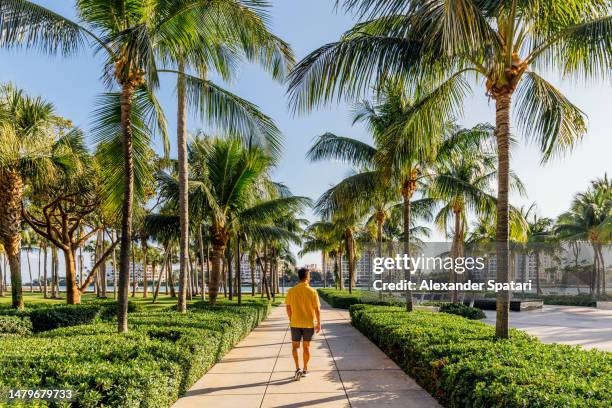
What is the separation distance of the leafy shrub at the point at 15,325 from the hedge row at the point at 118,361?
12.3 ft

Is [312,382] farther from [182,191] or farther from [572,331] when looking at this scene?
[572,331]

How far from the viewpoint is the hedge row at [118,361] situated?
387cm

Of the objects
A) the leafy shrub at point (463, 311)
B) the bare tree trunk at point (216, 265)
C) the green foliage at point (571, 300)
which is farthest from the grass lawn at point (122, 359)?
the green foliage at point (571, 300)

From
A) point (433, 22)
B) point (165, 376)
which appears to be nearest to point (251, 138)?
point (433, 22)

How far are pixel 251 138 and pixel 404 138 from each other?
9.53ft

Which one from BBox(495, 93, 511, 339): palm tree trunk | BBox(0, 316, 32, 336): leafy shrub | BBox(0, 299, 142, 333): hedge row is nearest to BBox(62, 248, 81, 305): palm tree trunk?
BBox(0, 299, 142, 333): hedge row

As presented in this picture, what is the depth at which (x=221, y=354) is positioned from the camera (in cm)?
839

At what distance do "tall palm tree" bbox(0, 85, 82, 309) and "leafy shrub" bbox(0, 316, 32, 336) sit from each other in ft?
6.73

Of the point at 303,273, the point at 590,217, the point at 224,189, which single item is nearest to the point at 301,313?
the point at 303,273

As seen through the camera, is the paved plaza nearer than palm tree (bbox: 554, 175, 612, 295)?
Yes

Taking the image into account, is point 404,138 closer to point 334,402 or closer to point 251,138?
point 251,138

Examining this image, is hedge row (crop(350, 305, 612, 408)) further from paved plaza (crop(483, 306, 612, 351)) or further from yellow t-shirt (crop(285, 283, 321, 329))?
paved plaza (crop(483, 306, 612, 351))

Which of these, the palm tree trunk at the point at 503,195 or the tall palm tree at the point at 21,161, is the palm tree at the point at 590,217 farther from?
the tall palm tree at the point at 21,161

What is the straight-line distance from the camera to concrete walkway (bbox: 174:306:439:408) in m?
5.56
